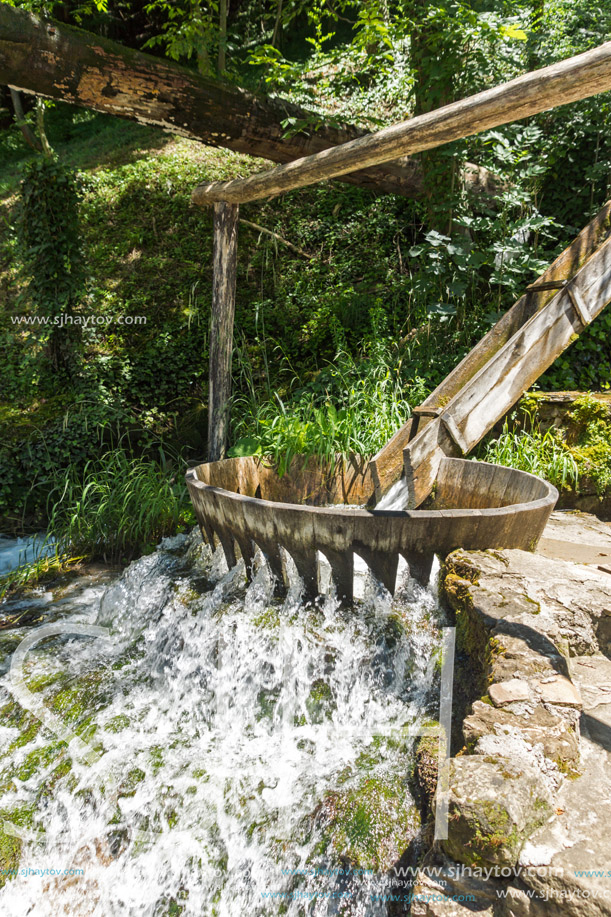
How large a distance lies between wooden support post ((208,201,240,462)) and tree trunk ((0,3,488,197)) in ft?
2.60

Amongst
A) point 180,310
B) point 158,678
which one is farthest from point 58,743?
point 180,310

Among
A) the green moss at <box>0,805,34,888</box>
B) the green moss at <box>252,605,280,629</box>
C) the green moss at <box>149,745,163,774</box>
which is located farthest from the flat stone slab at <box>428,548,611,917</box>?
the green moss at <box>0,805,34,888</box>

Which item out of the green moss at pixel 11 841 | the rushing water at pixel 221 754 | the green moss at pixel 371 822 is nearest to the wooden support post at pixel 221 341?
the rushing water at pixel 221 754

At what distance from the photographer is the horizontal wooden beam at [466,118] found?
276cm

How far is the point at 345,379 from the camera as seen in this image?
543cm

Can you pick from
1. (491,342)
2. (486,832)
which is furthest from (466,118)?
(486,832)

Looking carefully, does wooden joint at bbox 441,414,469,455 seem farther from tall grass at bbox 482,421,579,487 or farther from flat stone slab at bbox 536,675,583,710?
flat stone slab at bbox 536,675,583,710

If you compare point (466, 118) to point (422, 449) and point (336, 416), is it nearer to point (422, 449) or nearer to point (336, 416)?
point (422, 449)

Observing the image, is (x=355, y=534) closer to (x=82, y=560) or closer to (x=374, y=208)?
(x=82, y=560)

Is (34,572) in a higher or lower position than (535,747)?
lower

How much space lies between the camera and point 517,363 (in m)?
4.46

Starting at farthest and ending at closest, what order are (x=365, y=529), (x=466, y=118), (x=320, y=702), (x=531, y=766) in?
(x=466, y=118)
(x=365, y=529)
(x=320, y=702)
(x=531, y=766)

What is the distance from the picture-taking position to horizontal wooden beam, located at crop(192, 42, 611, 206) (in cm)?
276

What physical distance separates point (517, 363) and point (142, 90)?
3412 millimetres
